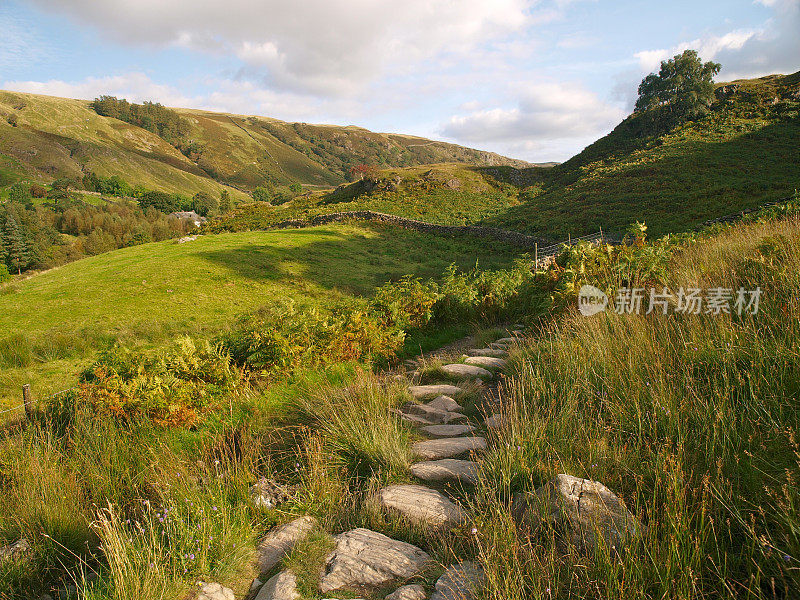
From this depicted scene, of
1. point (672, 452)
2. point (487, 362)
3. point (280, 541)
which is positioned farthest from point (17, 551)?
point (487, 362)

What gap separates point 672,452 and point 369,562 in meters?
2.12

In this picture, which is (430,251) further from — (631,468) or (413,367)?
(631,468)

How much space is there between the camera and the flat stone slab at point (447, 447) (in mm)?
3775

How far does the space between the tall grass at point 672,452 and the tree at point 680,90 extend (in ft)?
193

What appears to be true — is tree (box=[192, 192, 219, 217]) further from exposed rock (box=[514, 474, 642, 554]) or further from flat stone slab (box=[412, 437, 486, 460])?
exposed rock (box=[514, 474, 642, 554])

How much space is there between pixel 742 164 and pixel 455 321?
3683cm

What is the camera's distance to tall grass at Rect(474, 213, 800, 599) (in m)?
1.93

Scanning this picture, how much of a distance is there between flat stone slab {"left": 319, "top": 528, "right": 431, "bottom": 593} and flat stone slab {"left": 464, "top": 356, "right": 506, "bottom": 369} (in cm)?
377

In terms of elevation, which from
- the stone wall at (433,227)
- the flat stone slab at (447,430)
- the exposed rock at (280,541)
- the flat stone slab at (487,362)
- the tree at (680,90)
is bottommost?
the exposed rock at (280,541)

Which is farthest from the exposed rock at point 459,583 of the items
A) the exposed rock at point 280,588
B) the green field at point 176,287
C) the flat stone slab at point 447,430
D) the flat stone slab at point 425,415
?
the green field at point 176,287

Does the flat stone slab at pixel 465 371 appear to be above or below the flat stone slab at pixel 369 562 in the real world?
above

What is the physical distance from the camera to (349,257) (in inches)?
1083

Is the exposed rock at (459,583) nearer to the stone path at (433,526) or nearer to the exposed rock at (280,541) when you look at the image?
the stone path at (433,526)

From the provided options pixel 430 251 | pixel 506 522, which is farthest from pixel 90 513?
pixel 430 251
